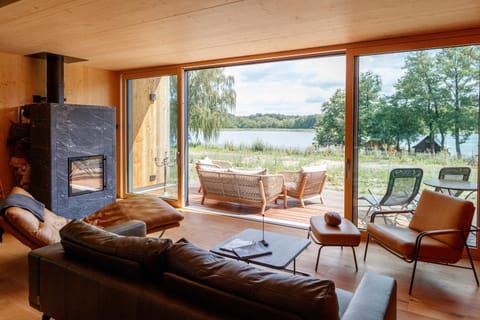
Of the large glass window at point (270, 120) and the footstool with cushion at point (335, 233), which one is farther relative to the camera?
the large glass window at point (270, 120)

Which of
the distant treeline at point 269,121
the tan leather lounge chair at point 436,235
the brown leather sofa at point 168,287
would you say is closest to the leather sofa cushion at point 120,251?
the brown leather sofa at point 168,287

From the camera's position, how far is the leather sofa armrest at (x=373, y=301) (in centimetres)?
140

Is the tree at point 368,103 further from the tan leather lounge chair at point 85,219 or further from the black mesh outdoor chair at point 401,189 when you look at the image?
the tan leather lounge chair at point 85,219

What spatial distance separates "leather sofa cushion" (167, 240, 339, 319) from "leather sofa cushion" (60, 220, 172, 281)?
0.27ft

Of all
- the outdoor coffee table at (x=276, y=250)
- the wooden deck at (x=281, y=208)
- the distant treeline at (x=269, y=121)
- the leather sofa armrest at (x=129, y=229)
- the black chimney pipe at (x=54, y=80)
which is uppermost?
the black chimney pipe at (x=54, y=80)

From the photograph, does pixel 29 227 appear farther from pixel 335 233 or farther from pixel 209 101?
pixel 209 101

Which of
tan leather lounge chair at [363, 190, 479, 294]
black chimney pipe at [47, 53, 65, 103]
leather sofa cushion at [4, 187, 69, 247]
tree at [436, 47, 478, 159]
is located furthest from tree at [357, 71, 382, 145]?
black chimney pipe at [47, 53, 65, 103]

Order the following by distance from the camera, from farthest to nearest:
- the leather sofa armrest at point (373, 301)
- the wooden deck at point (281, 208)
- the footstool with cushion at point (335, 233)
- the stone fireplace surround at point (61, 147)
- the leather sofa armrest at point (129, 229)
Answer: the wooden deck at point (281, 208) < the stone fireplace surround at point (61, 147) < the footstool with cushion at point (335, 233) < the leather sofa armrest at point (129, 229) < the leather sofa armrest at point (373, 301)

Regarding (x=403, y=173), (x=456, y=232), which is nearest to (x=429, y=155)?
(x=403, y=173)

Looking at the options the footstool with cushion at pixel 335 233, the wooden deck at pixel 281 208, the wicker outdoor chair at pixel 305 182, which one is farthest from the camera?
the wicker outdoor chair at pixel 305 182

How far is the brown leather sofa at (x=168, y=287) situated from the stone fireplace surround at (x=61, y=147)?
303 cm

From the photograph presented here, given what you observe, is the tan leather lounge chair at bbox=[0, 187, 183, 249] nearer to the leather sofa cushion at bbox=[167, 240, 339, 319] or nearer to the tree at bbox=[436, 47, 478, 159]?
the leather sofa cushion at bbox=[167, 240, 339, 319]

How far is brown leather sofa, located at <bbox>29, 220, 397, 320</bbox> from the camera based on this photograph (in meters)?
1.23

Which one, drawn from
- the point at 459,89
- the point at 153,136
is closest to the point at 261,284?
the point at 459,89
